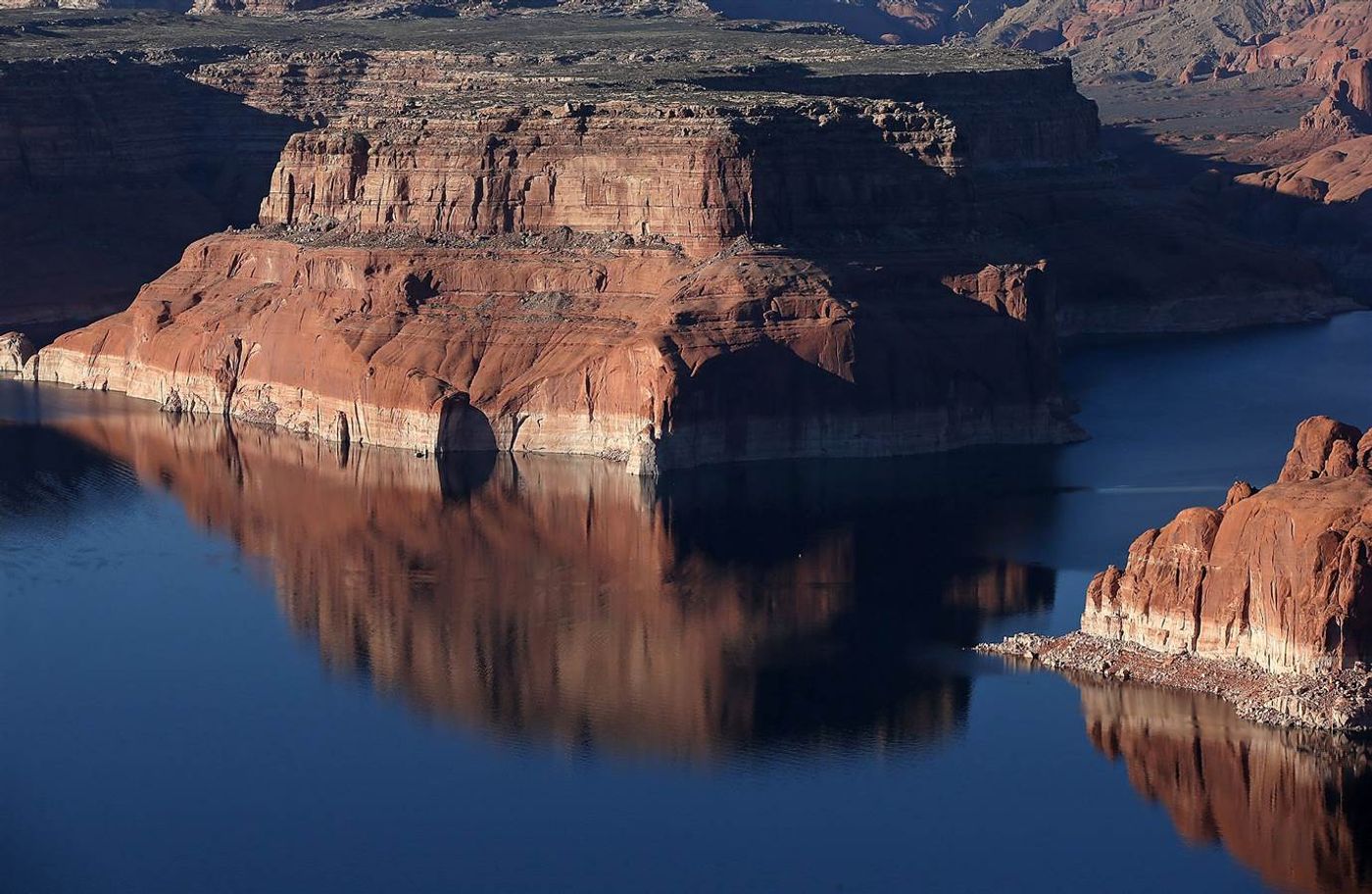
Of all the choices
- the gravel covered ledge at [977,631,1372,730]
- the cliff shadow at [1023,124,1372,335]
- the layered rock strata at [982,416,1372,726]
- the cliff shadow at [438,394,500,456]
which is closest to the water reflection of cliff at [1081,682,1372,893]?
the gravel covered ledge at [977,631,1372,730]

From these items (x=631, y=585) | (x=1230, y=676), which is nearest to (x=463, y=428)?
(x=631, y=585)

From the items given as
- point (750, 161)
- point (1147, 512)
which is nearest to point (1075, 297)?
point (750, 161)

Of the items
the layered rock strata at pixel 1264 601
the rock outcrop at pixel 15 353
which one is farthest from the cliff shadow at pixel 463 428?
the rock outcrop at pixel 15 353

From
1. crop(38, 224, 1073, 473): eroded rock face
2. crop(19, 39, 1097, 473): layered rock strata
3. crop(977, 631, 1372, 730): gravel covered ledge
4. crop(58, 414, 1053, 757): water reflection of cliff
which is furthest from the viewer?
crop(19, 39, 1097, 473): layered rock strata

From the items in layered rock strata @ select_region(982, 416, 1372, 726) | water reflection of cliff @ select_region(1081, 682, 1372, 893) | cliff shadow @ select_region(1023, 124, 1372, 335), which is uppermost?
cliff shadow @ select_region(1023, 124, 1372, 335)

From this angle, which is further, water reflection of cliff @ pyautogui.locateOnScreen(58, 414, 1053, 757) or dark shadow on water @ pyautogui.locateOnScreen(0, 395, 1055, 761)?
water reflection of cliff @ pyautogui.locateOnScreen(58, 414, 1053, 757)

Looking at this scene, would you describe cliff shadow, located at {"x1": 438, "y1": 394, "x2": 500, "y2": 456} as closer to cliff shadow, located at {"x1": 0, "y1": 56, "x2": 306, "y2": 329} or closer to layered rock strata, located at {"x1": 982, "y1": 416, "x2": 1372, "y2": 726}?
layered rock strata, located at {"x1": 982, "y1": 416, "x2": 1372, "y2": 726}
